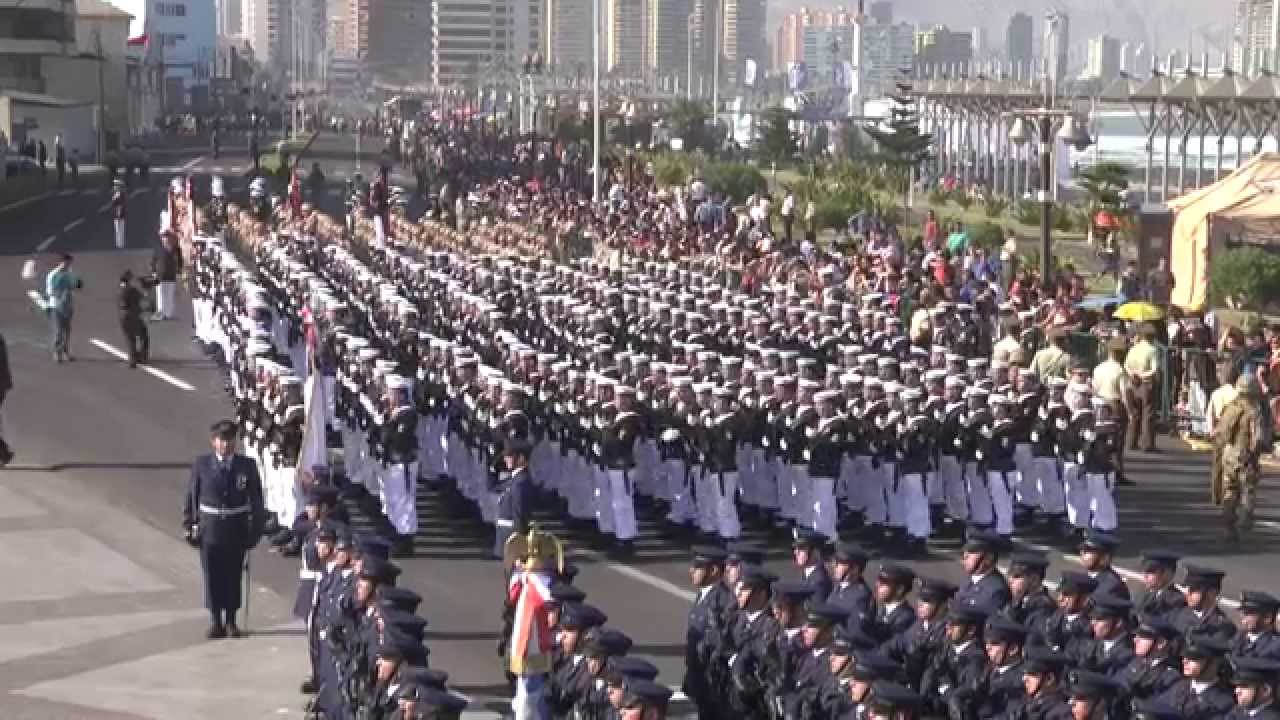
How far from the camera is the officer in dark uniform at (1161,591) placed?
13.6m

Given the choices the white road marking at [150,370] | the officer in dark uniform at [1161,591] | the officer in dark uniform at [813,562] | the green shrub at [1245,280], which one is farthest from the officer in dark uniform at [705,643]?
the green shrub at [1245,280]

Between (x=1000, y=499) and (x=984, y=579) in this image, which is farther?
(x=1000, y=499)

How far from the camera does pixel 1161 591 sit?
45.4 ft

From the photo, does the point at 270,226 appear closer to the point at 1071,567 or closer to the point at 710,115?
the point at 1071,567

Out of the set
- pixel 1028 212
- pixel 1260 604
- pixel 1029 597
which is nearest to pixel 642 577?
pixel 1029 597

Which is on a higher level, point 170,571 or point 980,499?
point 980,499

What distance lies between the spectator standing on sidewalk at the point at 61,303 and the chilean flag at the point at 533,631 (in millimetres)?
18185

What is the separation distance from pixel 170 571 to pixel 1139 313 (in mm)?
12981

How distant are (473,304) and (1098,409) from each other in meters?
8.67

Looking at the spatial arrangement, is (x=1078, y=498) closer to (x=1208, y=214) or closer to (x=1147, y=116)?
(x=1208, y=214)

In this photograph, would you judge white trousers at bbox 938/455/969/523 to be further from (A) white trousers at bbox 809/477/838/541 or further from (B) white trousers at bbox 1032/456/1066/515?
(A) white trousers at bbox 809/477/838/541

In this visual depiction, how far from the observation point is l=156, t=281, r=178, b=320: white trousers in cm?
3581

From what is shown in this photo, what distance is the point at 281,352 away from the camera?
2745 centimetres

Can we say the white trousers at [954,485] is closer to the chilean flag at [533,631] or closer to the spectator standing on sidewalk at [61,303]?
the chilean flag at [533,631]
